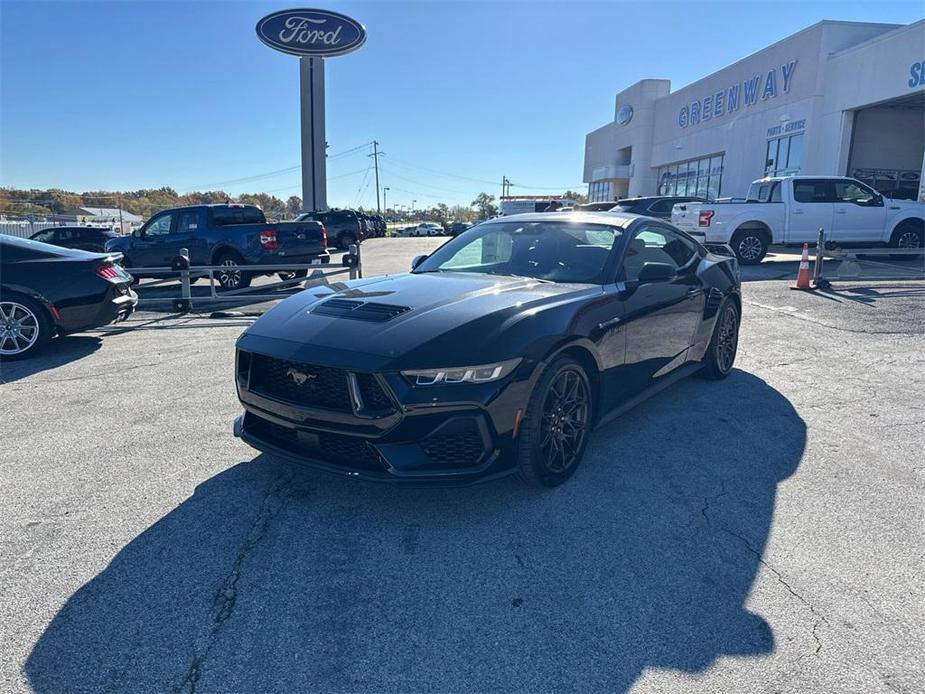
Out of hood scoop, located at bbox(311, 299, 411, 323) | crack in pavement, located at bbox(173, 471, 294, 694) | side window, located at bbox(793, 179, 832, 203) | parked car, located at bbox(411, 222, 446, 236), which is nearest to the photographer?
crack in pavement, located at bbox(173, 471, 294, 694)

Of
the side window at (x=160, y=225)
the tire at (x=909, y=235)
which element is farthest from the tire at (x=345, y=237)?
the tire at (x=909, y=235)

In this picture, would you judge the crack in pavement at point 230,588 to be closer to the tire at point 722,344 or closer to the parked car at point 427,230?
the tire at point 722,344

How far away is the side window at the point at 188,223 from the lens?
13.3 m

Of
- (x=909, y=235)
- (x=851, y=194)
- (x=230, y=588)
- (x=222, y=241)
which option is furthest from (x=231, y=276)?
(x=909, y=235)

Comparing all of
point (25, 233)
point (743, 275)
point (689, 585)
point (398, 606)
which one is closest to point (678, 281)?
point (689, 585)

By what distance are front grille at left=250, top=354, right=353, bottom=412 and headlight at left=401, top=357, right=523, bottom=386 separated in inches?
14.5

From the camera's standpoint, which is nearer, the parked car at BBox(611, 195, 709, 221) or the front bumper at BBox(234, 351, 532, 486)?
the front bumper at BBox(234, 351, 532, 486)

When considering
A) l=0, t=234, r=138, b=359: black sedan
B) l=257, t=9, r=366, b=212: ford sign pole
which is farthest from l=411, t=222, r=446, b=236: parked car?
l=0, t=234, r=138, b=359: black sedan

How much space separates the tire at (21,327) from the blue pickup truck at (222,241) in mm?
6117

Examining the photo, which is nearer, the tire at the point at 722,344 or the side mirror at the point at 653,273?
the side mirror at the point at 653,273

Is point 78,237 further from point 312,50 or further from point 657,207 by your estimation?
point 312,50

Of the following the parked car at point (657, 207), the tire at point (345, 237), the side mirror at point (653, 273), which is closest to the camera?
the side mirror at point (653, 273)

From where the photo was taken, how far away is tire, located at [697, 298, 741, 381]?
219 inches

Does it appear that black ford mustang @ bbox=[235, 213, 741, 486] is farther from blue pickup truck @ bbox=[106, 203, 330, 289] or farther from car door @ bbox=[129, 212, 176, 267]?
car door @ bbox=[129, 212, 176, 267]
